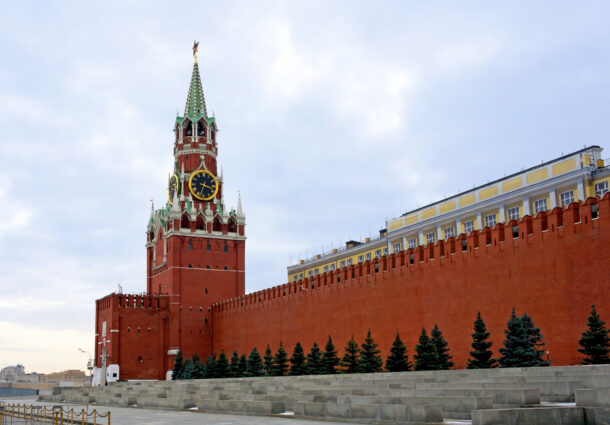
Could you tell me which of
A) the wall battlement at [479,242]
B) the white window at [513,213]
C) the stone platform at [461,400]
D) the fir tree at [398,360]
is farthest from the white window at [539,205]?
the stone platform at [461,400]

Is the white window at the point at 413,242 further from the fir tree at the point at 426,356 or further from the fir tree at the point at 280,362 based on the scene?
the fir tree at the point at 426,356

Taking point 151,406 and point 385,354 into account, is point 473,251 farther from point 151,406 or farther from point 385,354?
point 151,406

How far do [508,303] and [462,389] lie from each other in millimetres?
10690

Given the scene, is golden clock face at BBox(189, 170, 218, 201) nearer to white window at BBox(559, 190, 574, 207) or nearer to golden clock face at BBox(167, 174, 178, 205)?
golden clock face at BBox(167, 174, 178, 205)

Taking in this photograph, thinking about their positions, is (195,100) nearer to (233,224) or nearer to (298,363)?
(233,224)

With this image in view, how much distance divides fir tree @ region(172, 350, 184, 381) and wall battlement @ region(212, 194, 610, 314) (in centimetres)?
1221

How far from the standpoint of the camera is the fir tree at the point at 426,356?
23.9 metres

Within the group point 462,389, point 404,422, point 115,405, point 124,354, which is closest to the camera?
point 404,422

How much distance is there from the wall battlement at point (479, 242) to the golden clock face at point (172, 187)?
19.0 metres

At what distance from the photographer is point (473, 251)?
2602cm

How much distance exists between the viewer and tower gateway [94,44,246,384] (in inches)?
1900

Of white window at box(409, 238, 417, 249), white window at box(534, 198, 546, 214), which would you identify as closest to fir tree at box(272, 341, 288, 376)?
white window at box(409, 238, 417, 249)

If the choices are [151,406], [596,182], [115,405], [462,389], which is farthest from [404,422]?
[596,182]

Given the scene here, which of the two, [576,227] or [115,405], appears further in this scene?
[115,405]
